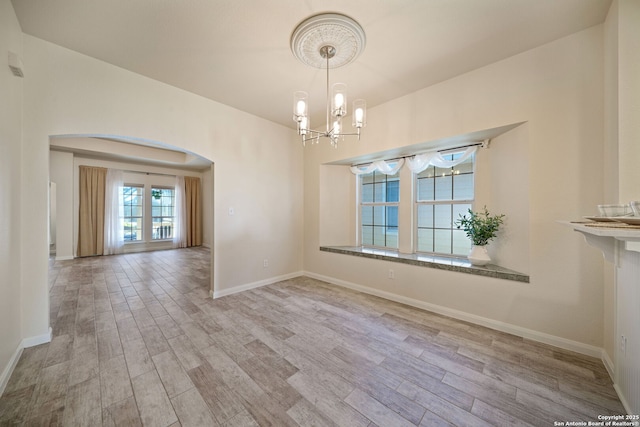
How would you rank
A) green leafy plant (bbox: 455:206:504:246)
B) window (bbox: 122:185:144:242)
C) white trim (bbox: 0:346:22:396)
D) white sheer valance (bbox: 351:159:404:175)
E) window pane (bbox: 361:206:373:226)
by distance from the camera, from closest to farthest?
white trim (bbox: 0:346:22:396) → green leafy plant (bbox: 455:206:504:246) → white sheer valance (bbox: 351:159:404:175) → window pane (bbox: 361:206:373:226) → window (bbox: 122:185:144:242)

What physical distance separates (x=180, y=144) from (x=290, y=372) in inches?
115

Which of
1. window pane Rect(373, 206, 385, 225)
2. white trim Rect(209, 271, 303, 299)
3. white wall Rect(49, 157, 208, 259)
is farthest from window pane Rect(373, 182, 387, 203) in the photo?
white wall Rect(49, 157, 208, 259)

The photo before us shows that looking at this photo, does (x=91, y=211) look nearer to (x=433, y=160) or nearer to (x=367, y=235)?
(x=367, y=235)

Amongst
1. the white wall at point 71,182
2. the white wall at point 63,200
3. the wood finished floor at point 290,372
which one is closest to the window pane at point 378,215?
the wood finished floor at point 290,372

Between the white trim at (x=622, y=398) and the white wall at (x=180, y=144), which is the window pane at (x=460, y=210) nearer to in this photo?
the white trim at (x=622, y=398)

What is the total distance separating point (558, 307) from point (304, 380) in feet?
7.77

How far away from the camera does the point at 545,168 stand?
82.7 inches

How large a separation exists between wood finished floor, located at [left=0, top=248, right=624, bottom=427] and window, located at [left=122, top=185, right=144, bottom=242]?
183 inches

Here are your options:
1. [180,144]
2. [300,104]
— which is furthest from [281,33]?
[180,144]

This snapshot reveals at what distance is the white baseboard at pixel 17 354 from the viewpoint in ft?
5.20

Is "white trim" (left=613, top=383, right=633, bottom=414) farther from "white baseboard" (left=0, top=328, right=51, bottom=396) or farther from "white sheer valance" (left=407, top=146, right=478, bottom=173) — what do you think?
"white baseboard" (left=0, top=328, right=51, bottom=396)

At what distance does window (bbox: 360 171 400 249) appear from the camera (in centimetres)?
378

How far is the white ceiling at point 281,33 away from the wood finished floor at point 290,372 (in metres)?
2.81

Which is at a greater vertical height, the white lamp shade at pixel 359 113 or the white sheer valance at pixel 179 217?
the white lamp shade at pixel 359 113
